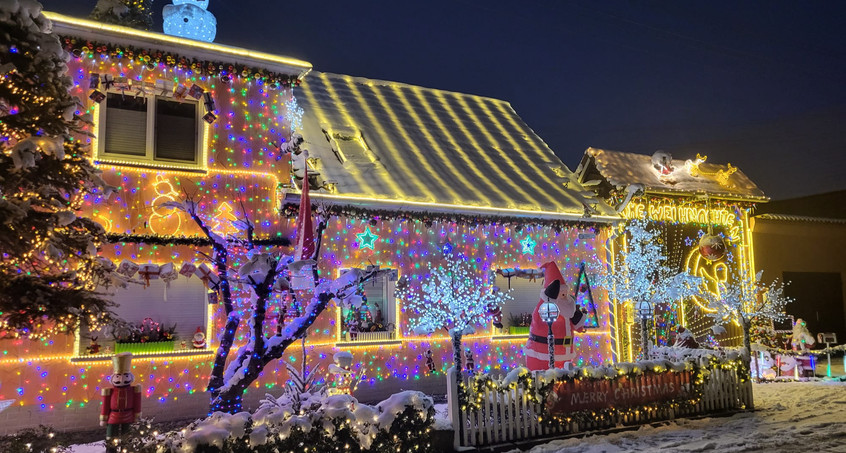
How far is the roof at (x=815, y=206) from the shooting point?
82.1 feet

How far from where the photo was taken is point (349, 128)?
14102 mm

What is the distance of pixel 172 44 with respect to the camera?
10.3 meters

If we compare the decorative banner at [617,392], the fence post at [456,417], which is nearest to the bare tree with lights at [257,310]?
the fence post at [456,417]

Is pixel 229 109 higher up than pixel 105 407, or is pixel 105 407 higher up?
pixel 229 109

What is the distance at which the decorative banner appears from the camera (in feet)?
29.5

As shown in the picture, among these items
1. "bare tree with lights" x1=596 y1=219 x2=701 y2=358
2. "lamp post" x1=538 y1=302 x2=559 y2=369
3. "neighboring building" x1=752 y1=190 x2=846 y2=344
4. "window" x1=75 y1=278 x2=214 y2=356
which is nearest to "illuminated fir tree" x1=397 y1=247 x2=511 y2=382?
"lamp post" x1=538 y1=302 x2=559 y2=369

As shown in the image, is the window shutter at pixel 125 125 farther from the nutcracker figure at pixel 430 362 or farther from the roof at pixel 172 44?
the nutcracker figure at pixel 430 362

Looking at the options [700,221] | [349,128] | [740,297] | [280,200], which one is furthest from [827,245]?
[280,200]

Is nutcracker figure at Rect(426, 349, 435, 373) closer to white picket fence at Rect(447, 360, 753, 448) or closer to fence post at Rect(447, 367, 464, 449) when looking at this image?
white picket fence at Rect(447, 360, 753, 448)

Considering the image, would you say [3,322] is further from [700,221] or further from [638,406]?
[700,221]

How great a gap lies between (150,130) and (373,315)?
5.74 m

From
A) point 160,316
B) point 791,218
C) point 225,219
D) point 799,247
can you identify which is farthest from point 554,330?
point 799,247

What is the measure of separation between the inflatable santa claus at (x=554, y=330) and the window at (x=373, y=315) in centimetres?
308

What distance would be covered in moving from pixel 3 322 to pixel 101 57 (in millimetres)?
5779
